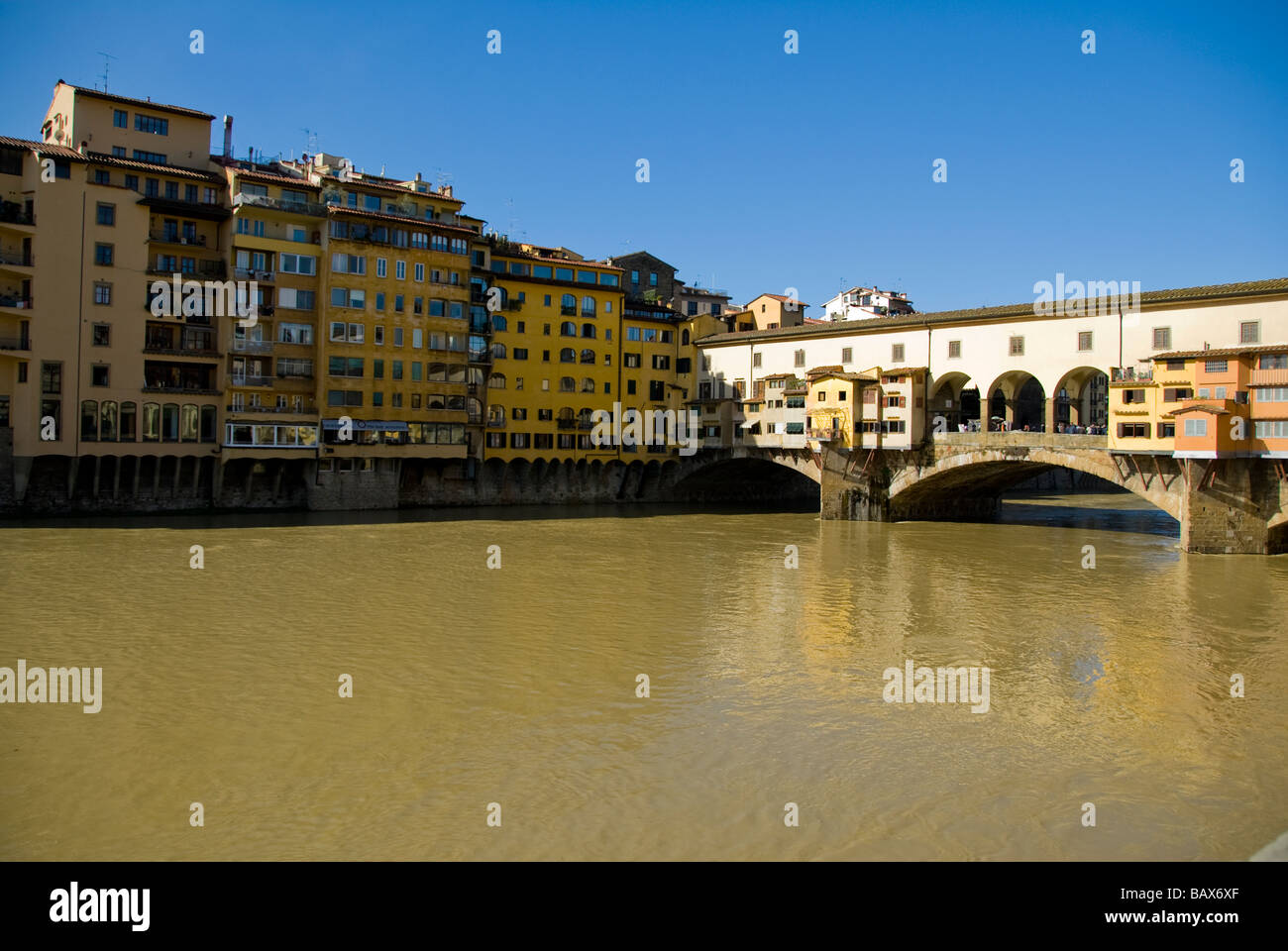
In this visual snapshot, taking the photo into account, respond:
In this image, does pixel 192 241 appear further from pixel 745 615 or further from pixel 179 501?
pixel 745 615

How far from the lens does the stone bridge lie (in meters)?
39.1

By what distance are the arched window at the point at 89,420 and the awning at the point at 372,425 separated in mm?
10962

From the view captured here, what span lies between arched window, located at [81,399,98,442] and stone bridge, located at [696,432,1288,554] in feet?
120

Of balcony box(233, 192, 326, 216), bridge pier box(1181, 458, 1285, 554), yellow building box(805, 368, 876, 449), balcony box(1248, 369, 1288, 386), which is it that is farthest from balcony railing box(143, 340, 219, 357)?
balcony box(1248, 369, 1288, 386)

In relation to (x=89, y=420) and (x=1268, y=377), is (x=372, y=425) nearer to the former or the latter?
(x=89, y=420)

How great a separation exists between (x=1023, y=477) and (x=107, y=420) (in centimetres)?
4869

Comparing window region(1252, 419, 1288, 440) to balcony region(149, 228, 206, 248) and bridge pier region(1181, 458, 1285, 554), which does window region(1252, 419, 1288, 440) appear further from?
balcony region(149, 228, 206, 248)

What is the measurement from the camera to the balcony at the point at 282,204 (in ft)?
165

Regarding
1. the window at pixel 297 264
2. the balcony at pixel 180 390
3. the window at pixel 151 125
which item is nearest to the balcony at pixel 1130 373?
the window at pixel 297 264

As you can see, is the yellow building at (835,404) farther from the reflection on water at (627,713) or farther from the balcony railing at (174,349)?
the balcony railing at (174,349)

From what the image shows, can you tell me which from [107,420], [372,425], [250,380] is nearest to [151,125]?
[250,380]

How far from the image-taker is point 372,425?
5466 cm
